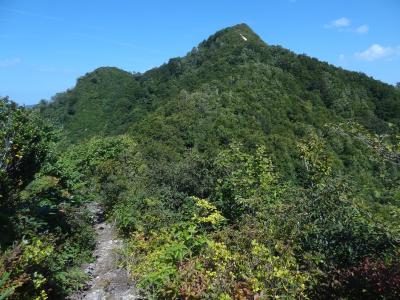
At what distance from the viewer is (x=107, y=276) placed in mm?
7914

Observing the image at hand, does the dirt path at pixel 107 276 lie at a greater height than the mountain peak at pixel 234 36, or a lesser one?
lesser

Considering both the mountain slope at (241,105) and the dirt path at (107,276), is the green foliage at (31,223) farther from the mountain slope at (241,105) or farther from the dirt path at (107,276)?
the mountain slope at (241,105)

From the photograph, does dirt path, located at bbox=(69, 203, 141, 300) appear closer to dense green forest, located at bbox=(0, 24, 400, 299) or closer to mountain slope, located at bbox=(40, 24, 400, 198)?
dense green forest, located at bbox=(0, 24, 400, 299)

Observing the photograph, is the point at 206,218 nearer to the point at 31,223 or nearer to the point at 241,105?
the point at 31,223

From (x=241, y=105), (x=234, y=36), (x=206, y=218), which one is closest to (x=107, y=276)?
(x=206, y=218)

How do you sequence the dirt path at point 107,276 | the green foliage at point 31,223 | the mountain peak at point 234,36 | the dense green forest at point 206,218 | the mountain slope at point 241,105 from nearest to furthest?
the dense green forest at point 206,218 < the green foliage at point 31,223 < the dirt path at point 107,276 < the mountain slope at point 241,105 < the mountain peak at point 234,36

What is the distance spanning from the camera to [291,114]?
34062 millimetres

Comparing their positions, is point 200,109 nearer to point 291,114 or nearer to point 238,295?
point 291,114

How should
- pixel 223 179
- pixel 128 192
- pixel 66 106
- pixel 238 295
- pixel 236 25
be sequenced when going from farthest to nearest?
pixel 66 106, pixel 236 25, pixel 128 192, pixel 223 179, pixel 238 295

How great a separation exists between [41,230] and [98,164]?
691cm

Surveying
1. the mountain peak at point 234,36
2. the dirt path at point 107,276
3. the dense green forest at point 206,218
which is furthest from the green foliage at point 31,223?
the mountain peak at point 234,36

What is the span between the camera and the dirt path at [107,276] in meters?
7.12

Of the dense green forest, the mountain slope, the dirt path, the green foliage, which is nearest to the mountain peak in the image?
the mountain slope

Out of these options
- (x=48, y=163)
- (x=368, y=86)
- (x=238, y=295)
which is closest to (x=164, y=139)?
(x=48, y=163)
